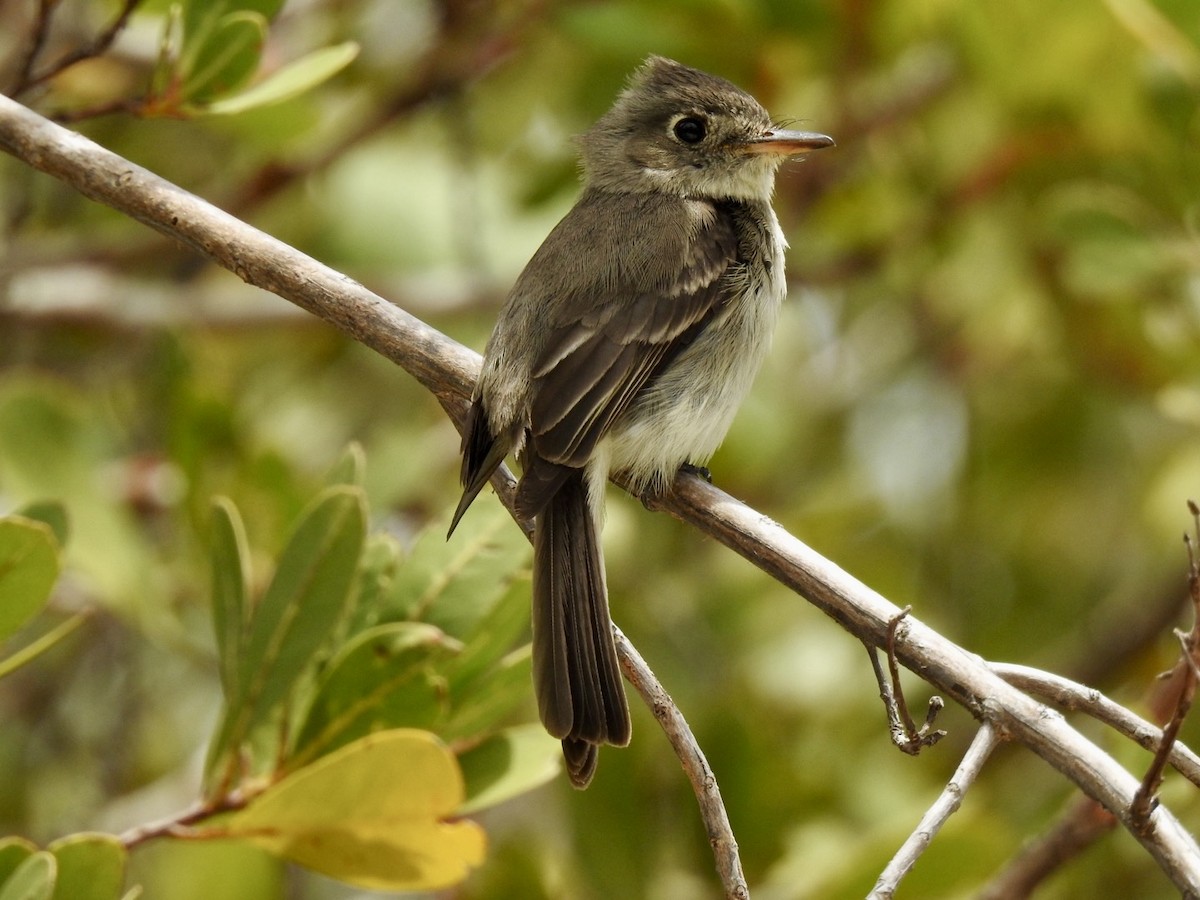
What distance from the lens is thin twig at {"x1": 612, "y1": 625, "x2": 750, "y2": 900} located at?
211cm

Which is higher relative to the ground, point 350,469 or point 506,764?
point 350,469

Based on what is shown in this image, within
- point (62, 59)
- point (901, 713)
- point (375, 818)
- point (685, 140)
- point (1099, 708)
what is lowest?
point (375, 818)

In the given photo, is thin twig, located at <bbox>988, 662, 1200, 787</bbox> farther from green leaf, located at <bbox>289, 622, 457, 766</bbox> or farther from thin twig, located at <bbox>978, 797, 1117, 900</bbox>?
green leaf, located at <bbox>289, 622, 457, 766</bbox>

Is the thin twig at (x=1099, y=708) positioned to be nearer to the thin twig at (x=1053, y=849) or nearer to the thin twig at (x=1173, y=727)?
the thin twig at (x=1173, y=727)

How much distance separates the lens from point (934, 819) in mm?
1999

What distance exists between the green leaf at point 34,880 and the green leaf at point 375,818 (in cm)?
35

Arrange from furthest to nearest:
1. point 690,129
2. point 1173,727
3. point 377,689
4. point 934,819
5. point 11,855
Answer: point 690,129
point 377,689
point 11,855
point 934,819
point 1173,727

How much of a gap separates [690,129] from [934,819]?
2.38m

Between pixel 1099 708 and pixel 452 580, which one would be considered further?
pixel 452 580

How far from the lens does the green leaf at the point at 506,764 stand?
8.46 ft

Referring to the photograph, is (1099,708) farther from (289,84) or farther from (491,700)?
(289,84)

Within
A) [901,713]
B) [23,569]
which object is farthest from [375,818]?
[901,713]

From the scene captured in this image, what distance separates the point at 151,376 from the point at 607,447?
4.66ft

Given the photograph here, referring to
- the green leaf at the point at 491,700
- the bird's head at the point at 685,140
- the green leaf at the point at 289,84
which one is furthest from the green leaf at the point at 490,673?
the bird's head at the point at 685,140
